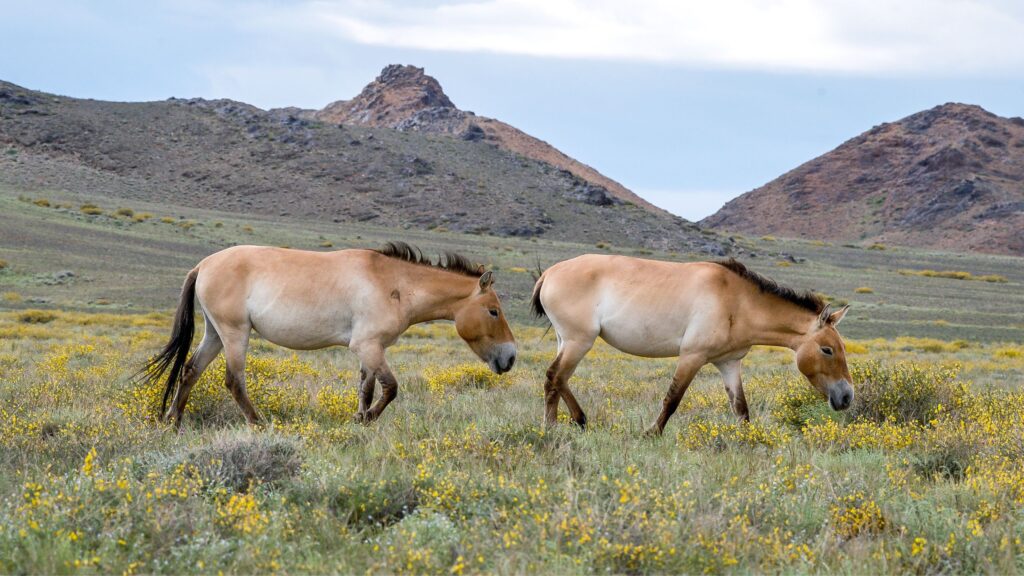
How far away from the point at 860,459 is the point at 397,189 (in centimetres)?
7430

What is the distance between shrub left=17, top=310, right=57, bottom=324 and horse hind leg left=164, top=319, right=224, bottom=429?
17115mm

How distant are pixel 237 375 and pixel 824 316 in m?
5.52

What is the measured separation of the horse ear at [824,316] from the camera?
8164 mm

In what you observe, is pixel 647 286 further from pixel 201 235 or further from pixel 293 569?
pixel 201 235

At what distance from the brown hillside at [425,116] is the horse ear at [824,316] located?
415 ft

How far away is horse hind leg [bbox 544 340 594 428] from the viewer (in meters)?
8.23

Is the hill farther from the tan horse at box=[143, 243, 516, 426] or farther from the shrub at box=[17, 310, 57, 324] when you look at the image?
the tan horse at box=[143, 243, 516, 426]

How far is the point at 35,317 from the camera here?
23.0 metres

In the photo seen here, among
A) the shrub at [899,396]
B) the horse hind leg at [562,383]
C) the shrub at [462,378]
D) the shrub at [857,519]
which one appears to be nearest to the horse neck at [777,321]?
the shrub at [899,396]

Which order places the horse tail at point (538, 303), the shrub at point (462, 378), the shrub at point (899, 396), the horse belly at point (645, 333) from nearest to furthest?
the horse belly at point (645, 333)
the shrub at point (899, 396)
the horse tail at point (538, 303)
the shrub at point (462, 378)

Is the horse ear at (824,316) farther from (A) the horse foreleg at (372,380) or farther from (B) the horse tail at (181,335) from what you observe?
(B) the horse tail at (181,335)

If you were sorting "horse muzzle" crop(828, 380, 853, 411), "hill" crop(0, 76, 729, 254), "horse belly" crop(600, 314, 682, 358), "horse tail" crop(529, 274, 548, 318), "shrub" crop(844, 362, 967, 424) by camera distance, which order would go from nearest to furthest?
1. "horse muzzle" crop(828, 380, 853, 411)
2. "horse belly" crop(600, 314, 682, 358)
3. "shrub" crop(844, 362, 967, 424)
4. "horse tail" crop(529, 274, 548, 318)
5. "hill" crop(0, 76, 729, 254)

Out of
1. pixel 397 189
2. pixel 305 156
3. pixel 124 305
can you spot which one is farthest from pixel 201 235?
pixel 305 156

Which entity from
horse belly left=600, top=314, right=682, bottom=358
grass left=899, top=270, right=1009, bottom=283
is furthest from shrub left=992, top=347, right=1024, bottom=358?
grass left=899, top=270, right=1009, bottom=283
